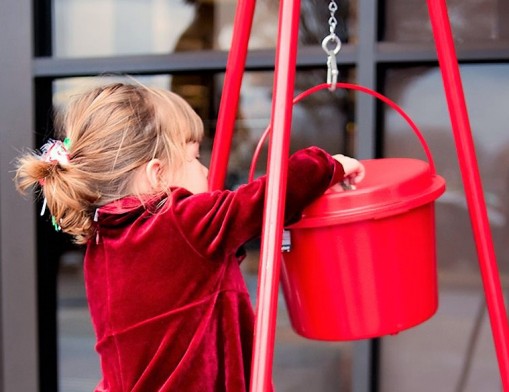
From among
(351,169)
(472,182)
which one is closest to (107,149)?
(351,169)

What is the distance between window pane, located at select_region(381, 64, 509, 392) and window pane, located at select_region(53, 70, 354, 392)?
0.17 metres

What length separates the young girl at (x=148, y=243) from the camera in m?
1.28

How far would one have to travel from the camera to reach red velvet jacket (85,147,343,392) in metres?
1.23

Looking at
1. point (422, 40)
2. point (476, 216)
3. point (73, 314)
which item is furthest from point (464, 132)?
point (73, 314)

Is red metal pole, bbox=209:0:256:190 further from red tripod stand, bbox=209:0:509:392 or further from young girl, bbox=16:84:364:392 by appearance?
young girl, bbox=16:84:364:392

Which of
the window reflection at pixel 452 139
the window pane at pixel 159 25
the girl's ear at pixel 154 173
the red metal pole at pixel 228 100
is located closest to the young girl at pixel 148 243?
the girl's ear at pixel 154 173

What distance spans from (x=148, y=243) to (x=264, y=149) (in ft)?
3.28

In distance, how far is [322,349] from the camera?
2217 mm

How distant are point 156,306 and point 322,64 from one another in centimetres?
99

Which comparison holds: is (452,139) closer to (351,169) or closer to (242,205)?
(351,169)

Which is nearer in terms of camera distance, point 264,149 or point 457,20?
point 457,20

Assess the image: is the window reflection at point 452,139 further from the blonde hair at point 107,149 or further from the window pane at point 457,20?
the blonde hair at point 107,149

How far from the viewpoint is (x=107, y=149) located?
1.31m

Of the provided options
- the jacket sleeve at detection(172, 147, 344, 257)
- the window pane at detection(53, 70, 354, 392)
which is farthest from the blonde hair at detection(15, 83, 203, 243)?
the window pane at detection(53, 70, 354, 392)
